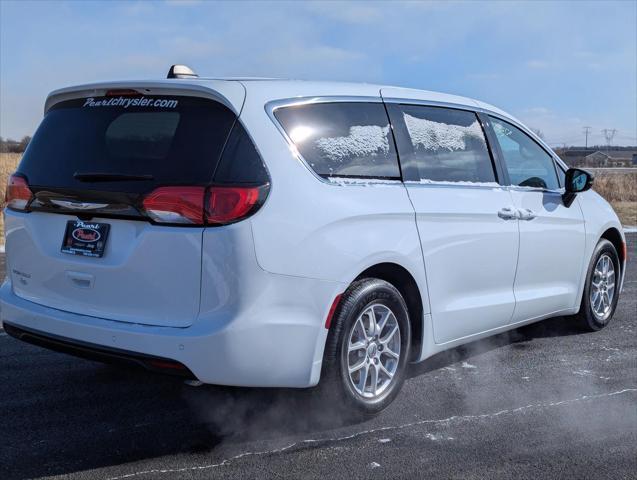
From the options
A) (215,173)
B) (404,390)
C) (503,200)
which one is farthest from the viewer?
(503,200)

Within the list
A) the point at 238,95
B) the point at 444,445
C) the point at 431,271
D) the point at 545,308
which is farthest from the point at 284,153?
the point at 545,308

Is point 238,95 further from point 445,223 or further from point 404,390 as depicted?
point 404,390

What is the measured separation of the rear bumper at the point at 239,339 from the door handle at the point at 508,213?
172 cm

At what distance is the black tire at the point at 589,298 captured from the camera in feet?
21.1

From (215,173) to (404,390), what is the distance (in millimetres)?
2042

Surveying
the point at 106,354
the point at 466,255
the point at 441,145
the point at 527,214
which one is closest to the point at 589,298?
the point at 527,214

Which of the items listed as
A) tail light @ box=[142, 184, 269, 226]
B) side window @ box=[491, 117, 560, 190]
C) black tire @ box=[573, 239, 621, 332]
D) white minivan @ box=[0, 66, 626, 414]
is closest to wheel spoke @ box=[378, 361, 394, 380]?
white minivan @ box=[0, 66, 626, 414]

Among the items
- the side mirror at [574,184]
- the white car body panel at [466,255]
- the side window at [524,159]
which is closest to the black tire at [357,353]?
the white car body panel at [466,255]

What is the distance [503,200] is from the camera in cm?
532

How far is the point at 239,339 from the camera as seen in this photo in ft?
12.0

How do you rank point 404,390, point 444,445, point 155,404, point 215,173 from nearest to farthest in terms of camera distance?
point 215,173
point 444,445
point 155,404
point 404,390

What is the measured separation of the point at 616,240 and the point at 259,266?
4360 millimetres

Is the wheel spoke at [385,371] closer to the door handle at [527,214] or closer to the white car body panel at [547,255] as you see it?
the white car body panel at [547,255]

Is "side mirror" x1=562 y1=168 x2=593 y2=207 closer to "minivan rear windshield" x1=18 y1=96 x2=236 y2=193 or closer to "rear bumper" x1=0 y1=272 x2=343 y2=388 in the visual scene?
"rear bumper" x1=0 y1=272 x2=343 y2=388
